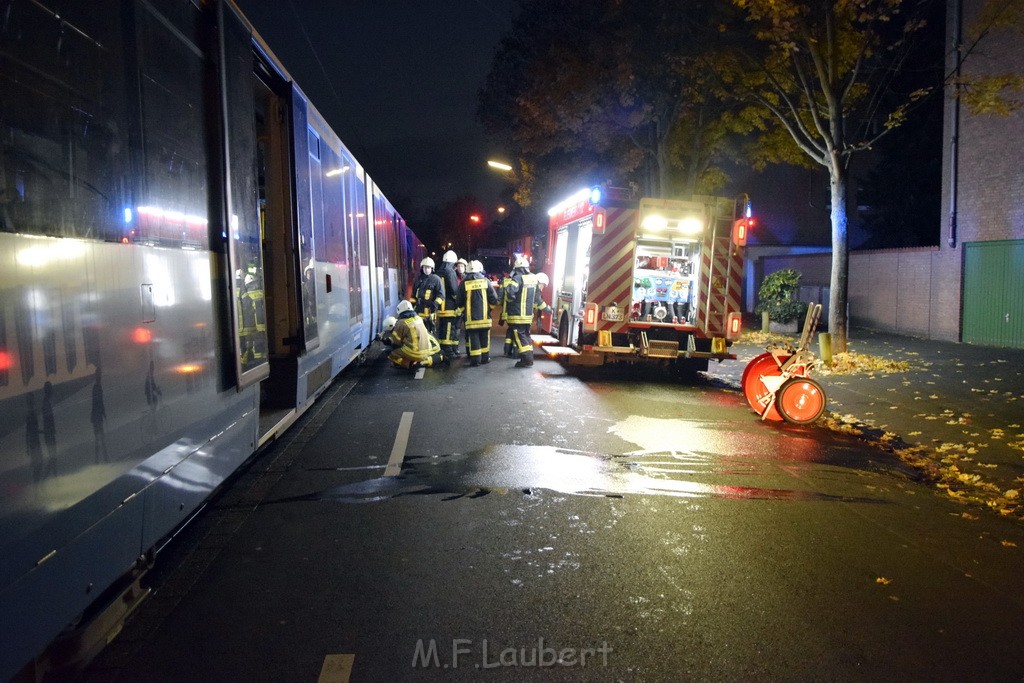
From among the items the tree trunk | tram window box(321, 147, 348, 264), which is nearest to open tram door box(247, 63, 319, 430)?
tram window box(321, 147, 348, 264)

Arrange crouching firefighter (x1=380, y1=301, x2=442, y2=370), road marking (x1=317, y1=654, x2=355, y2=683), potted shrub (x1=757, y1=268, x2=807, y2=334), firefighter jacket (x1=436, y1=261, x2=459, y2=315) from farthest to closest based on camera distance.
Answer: potted shrub (x1=757, y1=268, x2=807, y2=334), firefighter jacket (x1=436, y1=261, x2=459, y2=315), crouching firefighter (x1=380, y1=301, x2=442, y2=370), road marking (x1=317, y1=654, x2=355, y2=683)

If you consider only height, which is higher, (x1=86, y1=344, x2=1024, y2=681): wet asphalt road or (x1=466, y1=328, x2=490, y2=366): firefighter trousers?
(x1=466, y1=328, x2=490, y2=366): firefighter trousers

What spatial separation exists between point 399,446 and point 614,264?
5916 millimetres

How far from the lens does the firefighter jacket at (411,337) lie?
42.5 feet

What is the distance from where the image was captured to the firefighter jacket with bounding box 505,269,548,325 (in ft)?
44.4

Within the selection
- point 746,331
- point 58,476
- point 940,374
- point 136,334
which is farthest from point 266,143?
point 746,331

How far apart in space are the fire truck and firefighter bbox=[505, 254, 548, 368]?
3.45ft

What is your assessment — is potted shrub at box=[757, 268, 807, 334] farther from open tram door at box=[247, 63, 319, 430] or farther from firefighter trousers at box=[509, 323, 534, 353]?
open tram door at box=[247, 63, 319, 430]

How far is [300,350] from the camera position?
22.3 feet

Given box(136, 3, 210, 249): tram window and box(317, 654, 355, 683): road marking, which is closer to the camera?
box(317, 654, 355, 683): road marking

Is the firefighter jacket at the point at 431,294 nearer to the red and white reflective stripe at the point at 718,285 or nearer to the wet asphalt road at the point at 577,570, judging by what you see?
the red and white reflective stripe at the point at 718,285

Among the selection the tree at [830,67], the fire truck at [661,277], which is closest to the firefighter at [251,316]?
the fire truck at [661,277]

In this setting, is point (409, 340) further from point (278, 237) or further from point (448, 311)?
point (278, 237)

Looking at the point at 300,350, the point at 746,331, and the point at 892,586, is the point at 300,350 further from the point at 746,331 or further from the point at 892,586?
the point at 746,331
